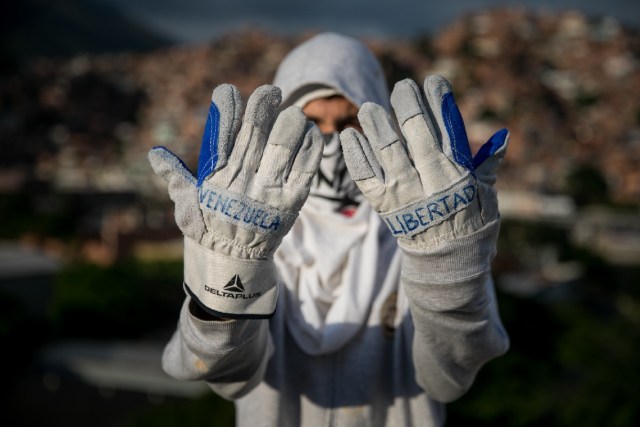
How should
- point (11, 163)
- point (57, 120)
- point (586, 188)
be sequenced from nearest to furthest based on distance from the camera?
point (586, 188) → point (11, 163) → point (57, 120)

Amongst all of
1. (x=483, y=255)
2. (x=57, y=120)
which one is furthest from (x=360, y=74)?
(x=57, y=120)

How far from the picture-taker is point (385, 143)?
1.20m

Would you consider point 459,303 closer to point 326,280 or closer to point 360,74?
point 326,280

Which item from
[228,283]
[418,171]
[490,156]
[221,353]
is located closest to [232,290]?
[228,283]

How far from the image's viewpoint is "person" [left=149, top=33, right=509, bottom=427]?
121cm

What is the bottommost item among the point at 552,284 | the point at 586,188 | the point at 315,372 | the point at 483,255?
the point at 586,188

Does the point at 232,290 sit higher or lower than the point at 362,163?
lower

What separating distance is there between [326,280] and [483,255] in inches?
15.0

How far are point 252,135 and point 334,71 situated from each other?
0.43 m

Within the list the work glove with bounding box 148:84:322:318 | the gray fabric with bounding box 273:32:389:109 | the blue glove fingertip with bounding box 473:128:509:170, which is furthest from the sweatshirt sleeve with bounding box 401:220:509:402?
the gray fabric with bounding box 273:32:389:109

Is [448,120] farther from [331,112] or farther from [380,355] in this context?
[380,355]

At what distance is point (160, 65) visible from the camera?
3118 inches

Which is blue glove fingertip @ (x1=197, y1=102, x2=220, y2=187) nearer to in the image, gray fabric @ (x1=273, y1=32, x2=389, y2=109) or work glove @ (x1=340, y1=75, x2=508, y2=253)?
work glove @ (x1=340, y1=75, x2=508, y2=253)

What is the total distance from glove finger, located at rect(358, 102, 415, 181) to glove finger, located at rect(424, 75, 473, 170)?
0.22ft
